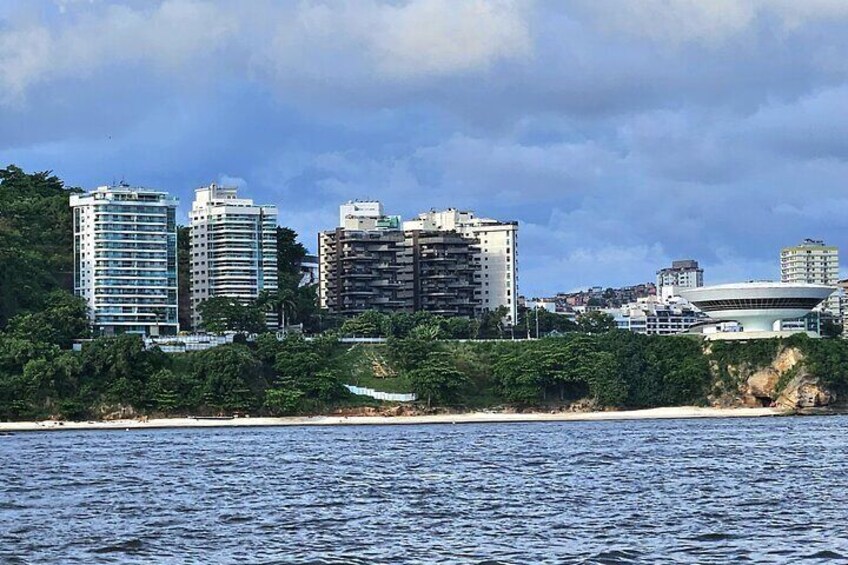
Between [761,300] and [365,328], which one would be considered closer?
[761,300]

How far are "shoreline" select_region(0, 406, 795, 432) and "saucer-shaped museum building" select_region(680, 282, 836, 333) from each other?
63.7ft

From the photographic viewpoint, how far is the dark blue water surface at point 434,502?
48500 mm

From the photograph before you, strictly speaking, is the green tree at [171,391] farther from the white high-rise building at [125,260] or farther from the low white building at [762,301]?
the low white building at [762,301]

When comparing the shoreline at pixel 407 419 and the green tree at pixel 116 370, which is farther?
the green tree at pixel 116 370

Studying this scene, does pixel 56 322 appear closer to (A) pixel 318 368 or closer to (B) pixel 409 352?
(A) pixel 318 368

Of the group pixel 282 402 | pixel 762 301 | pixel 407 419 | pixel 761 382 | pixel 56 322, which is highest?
pixel 762 301

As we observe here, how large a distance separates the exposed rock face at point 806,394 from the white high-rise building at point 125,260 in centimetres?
8066

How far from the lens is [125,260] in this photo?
197 meters

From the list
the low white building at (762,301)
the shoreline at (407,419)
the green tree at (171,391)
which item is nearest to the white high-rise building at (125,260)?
the green tree at (171,391)

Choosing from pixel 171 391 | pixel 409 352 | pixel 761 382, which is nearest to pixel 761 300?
pixel 761 382

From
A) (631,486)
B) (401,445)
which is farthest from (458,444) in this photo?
(631,486)

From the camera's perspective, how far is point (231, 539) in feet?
171

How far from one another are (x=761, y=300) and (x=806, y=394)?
778 inches

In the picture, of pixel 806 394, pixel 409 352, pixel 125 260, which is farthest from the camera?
pixel 125 260
